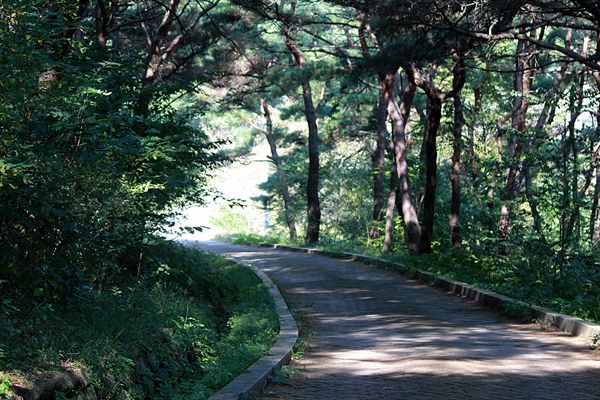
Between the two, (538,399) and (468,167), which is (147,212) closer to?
(538,399)

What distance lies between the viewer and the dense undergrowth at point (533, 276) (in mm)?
14535

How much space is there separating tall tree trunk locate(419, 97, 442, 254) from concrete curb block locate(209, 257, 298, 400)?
42.4 ft

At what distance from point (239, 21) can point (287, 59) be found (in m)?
13.0

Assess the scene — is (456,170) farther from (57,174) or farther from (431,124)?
(57,174)

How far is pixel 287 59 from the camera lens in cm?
4166

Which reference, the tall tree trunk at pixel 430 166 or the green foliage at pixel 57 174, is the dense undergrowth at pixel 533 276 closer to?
the tall tree trunk at pixel 430 166

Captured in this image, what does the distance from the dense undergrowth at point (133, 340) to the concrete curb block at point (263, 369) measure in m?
0.16

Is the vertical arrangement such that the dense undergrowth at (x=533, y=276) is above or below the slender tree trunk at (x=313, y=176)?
below

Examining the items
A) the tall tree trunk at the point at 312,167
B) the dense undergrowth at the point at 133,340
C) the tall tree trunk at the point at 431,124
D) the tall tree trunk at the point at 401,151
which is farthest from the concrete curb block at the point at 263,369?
the tall tree trunk at the point at 312,167

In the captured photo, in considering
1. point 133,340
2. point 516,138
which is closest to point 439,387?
point 133,340

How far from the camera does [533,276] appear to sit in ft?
58.0

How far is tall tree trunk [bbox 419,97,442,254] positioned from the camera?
2472 cm

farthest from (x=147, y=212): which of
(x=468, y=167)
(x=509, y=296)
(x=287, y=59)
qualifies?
(x=287, y=59)

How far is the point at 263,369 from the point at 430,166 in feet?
56.3
